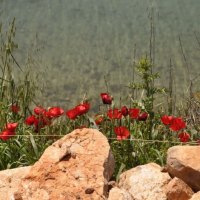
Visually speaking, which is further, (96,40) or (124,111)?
(96,40)

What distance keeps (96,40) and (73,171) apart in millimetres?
4245

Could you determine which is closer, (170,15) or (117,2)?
(170,15)

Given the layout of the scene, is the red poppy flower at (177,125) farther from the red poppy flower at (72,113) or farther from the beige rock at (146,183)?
the red poppy flower at (72,113)

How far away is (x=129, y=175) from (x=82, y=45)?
4.10 m

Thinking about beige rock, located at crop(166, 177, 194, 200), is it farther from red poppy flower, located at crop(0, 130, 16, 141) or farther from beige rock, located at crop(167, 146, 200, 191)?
red poppy flower, located at crop(0, 130, 16, 141)

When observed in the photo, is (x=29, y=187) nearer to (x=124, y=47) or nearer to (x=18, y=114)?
(x=18, y=114)

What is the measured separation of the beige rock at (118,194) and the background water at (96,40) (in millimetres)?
2468

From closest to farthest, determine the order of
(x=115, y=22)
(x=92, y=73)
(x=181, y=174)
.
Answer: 1. (x=181, y=174)
2. (x=92, y=73)
3. (x=115, y=22)

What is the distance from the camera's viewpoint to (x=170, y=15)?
24.5 feet

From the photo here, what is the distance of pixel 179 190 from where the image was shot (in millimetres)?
2744

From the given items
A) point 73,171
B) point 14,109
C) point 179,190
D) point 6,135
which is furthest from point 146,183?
point 14,109

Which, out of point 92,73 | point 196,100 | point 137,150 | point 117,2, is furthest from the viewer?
point 117,2

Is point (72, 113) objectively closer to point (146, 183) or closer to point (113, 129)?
point (113, 129)

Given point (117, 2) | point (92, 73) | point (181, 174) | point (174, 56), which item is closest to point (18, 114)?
point (181, 174)
